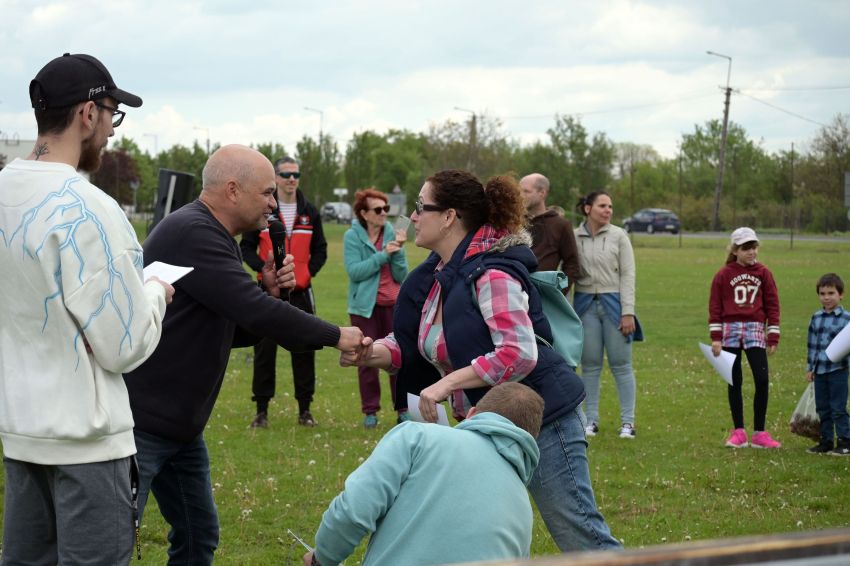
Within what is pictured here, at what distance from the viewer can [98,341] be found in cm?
255

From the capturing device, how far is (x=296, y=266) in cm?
877

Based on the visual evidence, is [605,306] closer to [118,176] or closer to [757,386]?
[757,386]

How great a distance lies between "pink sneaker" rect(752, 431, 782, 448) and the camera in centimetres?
782

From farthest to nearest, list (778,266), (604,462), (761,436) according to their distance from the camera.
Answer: (778,266) < (761,436) < (604,462)

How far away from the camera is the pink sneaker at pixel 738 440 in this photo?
779 centimetres

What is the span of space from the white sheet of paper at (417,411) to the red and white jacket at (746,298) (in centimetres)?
473

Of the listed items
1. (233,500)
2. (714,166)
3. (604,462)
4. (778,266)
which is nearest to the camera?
(233,500)

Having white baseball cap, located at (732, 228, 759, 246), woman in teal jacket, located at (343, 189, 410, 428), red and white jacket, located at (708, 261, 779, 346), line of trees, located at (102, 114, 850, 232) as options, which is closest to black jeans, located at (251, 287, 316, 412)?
woman in teal jacket, located at (343, 189, 410, 428)

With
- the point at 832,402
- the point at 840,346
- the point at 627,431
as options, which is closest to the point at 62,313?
the point at 840,346

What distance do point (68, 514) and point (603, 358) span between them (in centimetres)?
663

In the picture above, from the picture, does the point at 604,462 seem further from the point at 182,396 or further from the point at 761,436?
the point at 182,396

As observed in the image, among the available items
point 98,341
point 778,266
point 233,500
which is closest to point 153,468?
point 98,341

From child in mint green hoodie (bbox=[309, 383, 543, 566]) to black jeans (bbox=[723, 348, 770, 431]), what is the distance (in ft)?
18.6

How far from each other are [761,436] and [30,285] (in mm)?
7046
